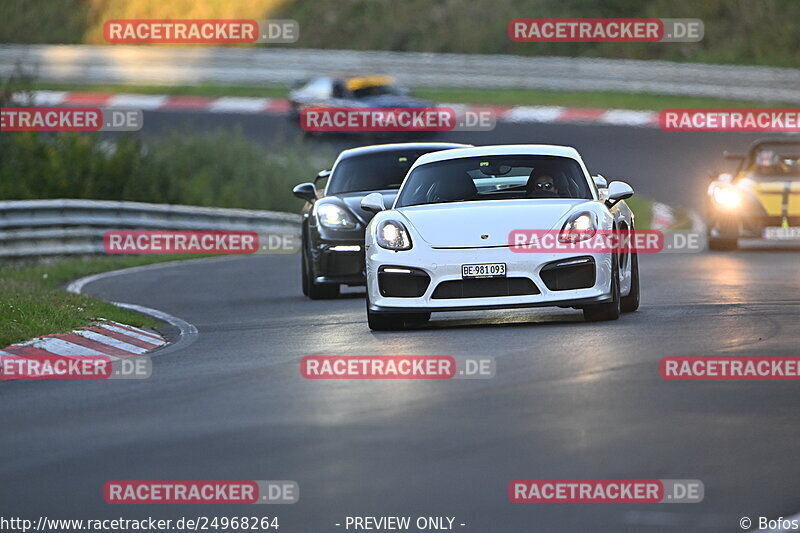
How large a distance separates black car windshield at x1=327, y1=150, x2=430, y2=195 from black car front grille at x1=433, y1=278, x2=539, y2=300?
16.2 feet

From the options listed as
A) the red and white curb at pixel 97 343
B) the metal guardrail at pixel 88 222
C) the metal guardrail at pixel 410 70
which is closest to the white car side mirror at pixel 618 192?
the red and white curb at pixel 97 343

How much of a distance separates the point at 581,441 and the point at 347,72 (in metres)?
33.6

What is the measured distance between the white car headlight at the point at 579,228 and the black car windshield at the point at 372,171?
190 inches

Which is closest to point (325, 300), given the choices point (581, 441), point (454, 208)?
point (454, 208)

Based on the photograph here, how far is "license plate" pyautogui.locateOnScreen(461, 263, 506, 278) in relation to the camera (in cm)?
1120

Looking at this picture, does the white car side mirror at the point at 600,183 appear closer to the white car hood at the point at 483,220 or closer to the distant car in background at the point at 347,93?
the white car hood at the point at 483,220

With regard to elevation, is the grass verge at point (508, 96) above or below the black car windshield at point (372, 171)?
above

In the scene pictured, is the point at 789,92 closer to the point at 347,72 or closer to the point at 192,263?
the point at 347,72

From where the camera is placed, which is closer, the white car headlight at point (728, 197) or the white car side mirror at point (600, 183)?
the white car side mirror at point (600, 183)

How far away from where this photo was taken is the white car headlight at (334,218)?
15.6 metres

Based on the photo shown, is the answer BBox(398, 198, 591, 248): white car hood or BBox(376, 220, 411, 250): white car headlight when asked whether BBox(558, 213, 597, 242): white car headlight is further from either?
BBox(376, 220, 411, 250): white car headlight

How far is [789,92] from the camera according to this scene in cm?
3541

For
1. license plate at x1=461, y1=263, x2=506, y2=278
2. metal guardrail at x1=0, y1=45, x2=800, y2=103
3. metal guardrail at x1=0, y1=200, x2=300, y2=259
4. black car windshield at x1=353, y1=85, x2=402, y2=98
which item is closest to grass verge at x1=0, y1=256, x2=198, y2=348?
license plate at x1=461, y1=263, x2=506, y2=278

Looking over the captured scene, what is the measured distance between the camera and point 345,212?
15648 millimetres
